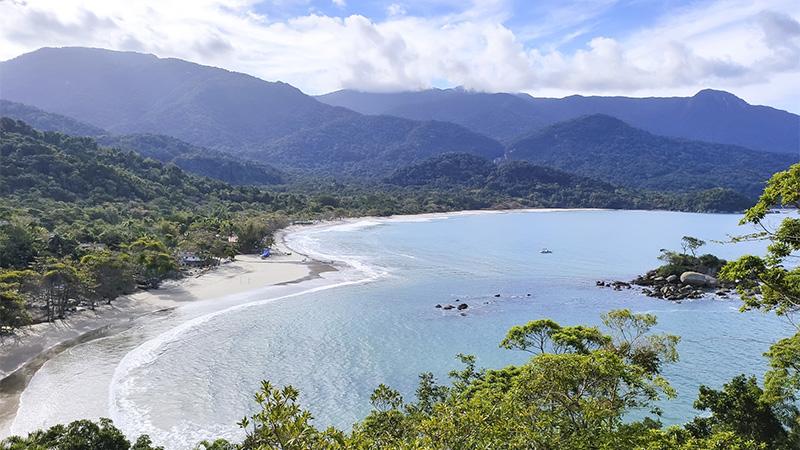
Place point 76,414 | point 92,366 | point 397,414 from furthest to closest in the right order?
point 92,366 → point 76,414 → point 397,414

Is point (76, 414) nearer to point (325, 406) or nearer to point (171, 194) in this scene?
→ point (325, 406)

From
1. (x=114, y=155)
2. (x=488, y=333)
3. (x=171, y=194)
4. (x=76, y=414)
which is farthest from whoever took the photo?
(x=114, y=155)

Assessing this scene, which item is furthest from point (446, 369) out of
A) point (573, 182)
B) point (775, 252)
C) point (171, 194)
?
point (573, 182)

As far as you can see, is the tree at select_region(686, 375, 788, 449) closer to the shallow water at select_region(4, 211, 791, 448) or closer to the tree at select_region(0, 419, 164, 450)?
the shallow water at select_region(4, 211, 791, 448)

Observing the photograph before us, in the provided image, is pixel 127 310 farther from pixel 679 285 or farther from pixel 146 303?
pixel 679 285

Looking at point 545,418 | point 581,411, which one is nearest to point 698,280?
point 581,411

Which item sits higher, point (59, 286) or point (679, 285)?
point (59, 286)

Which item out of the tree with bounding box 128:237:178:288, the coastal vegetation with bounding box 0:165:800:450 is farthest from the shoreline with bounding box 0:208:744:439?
the coastal vegetation with bounding box 0:165:800:450
